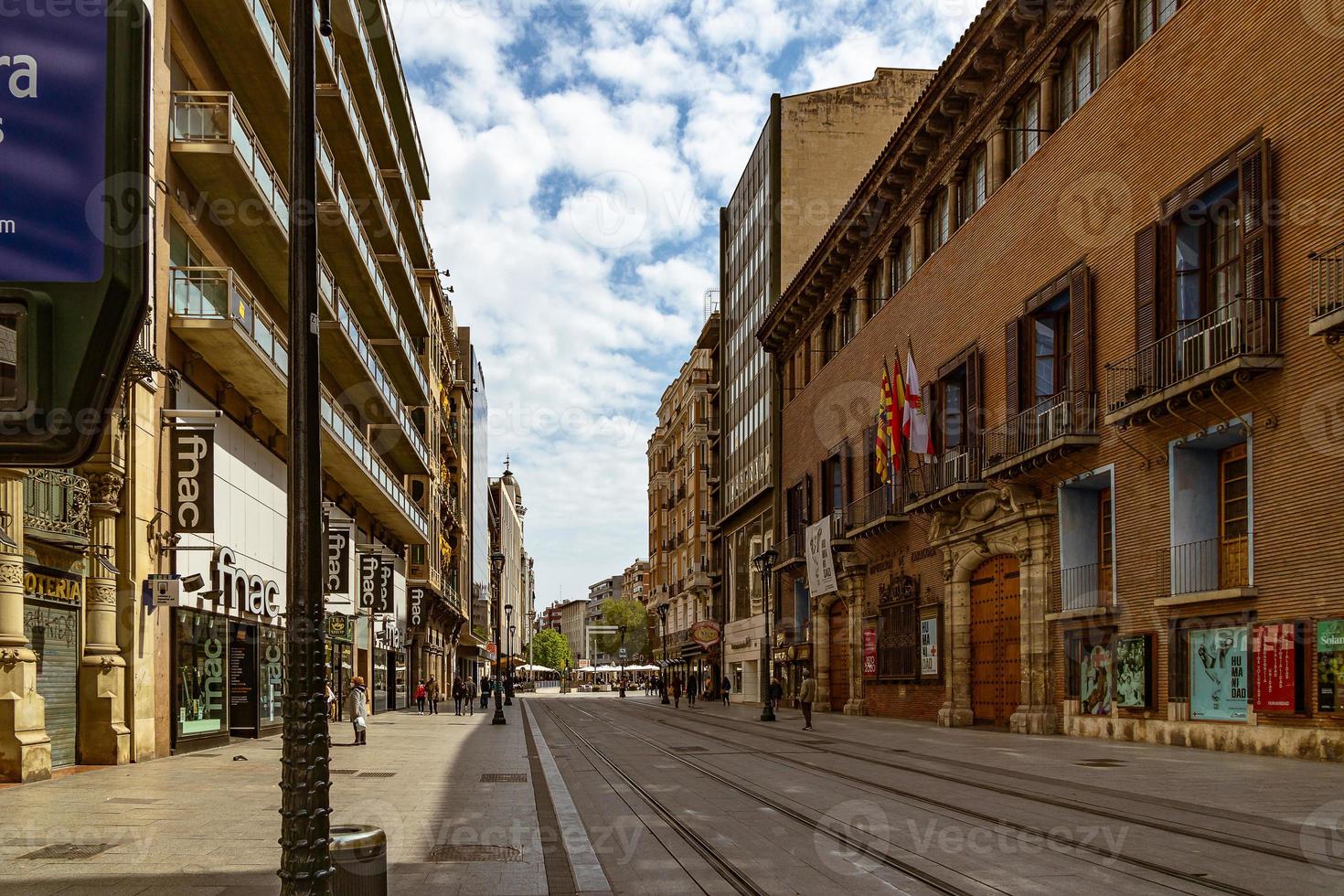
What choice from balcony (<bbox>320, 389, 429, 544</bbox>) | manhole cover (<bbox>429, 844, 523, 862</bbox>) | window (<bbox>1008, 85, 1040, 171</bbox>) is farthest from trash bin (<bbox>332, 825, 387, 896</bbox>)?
window (<bbox>1008, 85, 1040, 171</bbox>)

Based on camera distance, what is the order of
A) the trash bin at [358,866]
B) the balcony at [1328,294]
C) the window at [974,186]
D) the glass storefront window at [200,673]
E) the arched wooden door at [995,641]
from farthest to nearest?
the window at [974,186] < the arched wooden door at [995,641] < the glass storefront window at [200,673] < the balcony at [1328,294] < the trash bin at [358,866]

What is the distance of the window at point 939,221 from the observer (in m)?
35.7

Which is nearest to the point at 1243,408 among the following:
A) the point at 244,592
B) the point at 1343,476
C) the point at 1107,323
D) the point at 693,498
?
the point at 1343,476

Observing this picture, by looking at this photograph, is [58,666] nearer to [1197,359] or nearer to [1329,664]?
[1329,664]

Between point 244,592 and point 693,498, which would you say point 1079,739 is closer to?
point 244,592

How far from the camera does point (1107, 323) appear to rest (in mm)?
25109

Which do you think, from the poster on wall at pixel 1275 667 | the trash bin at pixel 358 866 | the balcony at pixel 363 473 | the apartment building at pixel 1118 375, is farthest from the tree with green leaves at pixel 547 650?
the trash bin at pixel 358 866

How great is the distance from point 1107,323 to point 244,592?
18888mm

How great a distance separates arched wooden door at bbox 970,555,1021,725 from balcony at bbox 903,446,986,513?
201 centimetres

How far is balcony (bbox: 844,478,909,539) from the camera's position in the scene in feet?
127

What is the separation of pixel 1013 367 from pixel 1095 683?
316 inches

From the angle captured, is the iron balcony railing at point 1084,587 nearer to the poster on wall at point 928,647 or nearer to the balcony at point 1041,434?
the balcony at point 1041,434

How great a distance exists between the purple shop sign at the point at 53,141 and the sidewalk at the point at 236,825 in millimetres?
6513

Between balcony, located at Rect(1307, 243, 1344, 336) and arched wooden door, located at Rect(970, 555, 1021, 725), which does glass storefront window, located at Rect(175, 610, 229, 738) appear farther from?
balcony, located at Rect(1307, 243, 1344, 336)
